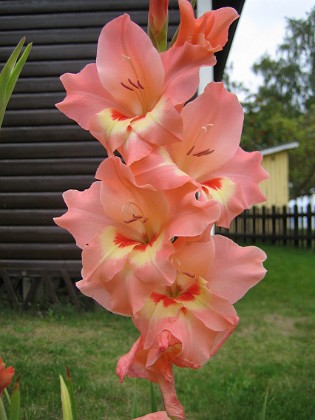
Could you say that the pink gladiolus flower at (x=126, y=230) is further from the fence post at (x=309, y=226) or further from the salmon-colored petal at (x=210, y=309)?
the fence post at (x=309, y=226)

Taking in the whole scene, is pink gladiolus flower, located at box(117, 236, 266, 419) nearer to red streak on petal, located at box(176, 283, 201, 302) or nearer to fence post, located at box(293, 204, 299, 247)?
red streak on petal, located at box(176, 283, 201, 302)

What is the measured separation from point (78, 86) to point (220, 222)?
0.96 ft

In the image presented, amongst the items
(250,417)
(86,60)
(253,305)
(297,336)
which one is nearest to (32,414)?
(250,417)

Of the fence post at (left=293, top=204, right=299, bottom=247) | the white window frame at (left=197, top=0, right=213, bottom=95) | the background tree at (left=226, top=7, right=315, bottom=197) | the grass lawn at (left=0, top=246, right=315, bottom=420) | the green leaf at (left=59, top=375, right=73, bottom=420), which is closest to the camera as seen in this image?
the green leaf at (left=59, top=375, right=73, bottom=420)

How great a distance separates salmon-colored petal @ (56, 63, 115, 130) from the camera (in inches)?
34.9

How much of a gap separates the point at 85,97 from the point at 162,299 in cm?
32

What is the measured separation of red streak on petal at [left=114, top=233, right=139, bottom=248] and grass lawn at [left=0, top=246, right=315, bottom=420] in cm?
296

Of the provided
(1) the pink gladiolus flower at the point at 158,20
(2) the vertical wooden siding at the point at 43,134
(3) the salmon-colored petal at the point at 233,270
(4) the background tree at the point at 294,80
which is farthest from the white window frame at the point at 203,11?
(4) the background tree at the point at 294,80

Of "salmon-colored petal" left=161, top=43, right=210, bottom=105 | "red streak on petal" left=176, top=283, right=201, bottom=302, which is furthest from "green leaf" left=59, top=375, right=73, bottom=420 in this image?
"salmon-colored petal" left=161, top=43, right=210, bottom=105

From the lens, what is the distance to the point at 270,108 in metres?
26.1

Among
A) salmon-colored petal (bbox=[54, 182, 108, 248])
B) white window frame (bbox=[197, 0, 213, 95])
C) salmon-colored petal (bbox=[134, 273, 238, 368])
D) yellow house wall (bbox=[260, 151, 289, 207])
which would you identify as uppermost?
white window frame (bbox=[197, 0, 213, 95])

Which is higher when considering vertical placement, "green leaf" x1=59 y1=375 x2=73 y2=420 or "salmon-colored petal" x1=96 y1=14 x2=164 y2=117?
"salmon-colored petal" x1=96 y1=14 x2=164 y2=117

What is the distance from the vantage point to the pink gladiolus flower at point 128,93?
2.69ft

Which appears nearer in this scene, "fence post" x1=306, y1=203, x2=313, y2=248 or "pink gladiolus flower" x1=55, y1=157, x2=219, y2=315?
"pink gladiolus flower" x1=55, y1=157, x2=219, y2=315
